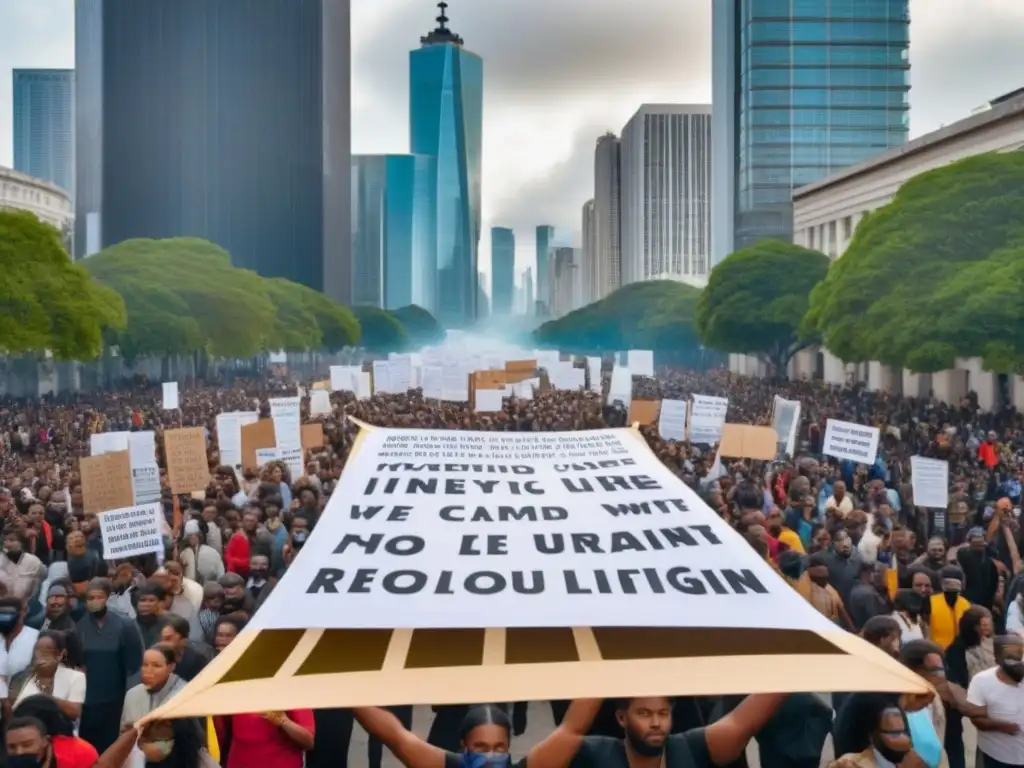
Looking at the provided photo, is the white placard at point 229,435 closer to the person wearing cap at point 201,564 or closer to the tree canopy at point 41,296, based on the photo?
the person wearing cap at point 201,564

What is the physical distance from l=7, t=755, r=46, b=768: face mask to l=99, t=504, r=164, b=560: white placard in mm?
4587

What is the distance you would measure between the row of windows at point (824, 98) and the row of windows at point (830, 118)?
0.53 m

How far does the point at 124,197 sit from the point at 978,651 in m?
130

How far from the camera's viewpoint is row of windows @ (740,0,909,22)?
98125mm

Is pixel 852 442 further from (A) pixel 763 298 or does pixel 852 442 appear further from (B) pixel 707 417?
(A) pixel 763 298

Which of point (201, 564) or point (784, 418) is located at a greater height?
point (784, 418)

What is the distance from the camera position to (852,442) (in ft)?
48.8

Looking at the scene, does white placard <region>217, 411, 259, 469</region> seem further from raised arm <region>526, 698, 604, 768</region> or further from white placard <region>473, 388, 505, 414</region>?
raised arm <region>526, 698, 604, 768</region>

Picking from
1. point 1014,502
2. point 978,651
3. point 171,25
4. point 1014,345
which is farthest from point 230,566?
point 171,25

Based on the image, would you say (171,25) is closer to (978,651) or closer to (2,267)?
(2,267)

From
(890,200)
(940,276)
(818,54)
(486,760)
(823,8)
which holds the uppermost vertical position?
(823,8)

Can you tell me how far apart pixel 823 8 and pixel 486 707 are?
10183 cm

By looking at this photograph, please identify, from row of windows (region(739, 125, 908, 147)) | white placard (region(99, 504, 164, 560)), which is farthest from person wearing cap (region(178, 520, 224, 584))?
row of windows (region(739, 125, 908, 147))

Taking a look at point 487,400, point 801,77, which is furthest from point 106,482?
point 801,77
